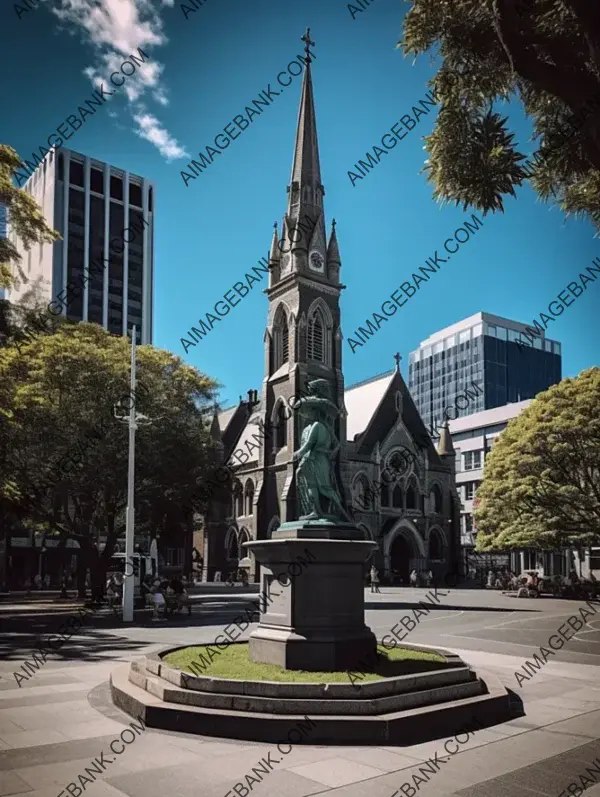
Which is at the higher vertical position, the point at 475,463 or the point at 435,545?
the point at 475,463

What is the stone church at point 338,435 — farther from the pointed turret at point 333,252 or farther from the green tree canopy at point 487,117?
the green tree canopy at point 487,117

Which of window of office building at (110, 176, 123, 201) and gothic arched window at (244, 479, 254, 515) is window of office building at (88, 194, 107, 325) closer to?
window of office building at (110, 176, 123, 201)

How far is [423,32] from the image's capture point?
7.94m

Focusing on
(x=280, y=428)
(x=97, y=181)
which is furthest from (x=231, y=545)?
(x=97, y=181)

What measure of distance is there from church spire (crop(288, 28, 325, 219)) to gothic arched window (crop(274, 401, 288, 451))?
16.5 m

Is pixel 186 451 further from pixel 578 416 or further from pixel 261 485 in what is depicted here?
pixel 261 485

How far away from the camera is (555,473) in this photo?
33719 millimetres

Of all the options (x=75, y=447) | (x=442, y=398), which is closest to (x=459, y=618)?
(x=75, y=447)

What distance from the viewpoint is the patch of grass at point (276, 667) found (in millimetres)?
9094

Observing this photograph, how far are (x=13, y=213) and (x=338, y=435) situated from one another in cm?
3688

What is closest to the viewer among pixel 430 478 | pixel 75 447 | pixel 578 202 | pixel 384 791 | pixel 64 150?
pixel 384 791

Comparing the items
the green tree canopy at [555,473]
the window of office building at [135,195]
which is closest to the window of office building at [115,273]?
the window of office building at [135,195]

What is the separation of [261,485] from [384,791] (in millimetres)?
49013

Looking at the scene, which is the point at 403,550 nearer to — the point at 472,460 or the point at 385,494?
the point at 385,494
